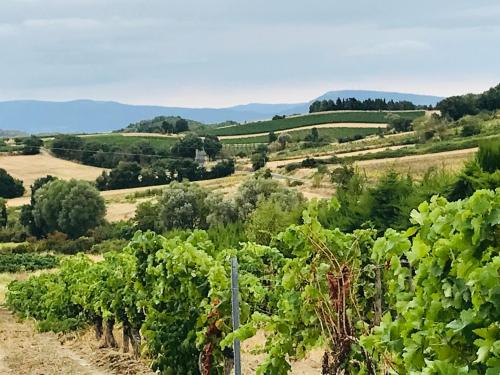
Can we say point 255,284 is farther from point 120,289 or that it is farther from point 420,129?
point 420,129

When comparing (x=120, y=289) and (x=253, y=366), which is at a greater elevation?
(x=120, y=289)

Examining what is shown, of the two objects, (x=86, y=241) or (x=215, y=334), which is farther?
(x=86, y=241)

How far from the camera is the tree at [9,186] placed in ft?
262

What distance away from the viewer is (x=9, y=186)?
3147 inches

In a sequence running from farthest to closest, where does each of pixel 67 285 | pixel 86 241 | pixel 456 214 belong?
1. pixel 86 241
2. pixel 67 285
3. pixel 456 214

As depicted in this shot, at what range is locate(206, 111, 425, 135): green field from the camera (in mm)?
109250

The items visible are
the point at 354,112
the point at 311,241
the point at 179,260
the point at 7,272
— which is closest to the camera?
the point at 311,241

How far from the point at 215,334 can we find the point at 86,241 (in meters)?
50.4

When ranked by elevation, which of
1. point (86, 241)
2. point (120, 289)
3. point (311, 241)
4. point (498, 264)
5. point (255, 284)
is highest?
point (498, 264)

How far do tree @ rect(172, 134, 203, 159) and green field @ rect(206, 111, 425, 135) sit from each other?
24.6 metres

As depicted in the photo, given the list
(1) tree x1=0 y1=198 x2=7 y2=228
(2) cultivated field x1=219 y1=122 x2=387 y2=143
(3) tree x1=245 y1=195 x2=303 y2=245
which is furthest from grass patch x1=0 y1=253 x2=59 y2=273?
(2) cultivated field x1=219 y1=122 x2=387 y2=143

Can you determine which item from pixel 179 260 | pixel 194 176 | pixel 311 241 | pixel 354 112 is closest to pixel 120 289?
pixel 179 260

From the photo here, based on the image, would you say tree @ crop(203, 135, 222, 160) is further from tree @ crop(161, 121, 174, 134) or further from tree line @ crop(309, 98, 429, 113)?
tree line @ crop(309, 98, 429, 113)

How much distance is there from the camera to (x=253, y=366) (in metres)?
12.6
